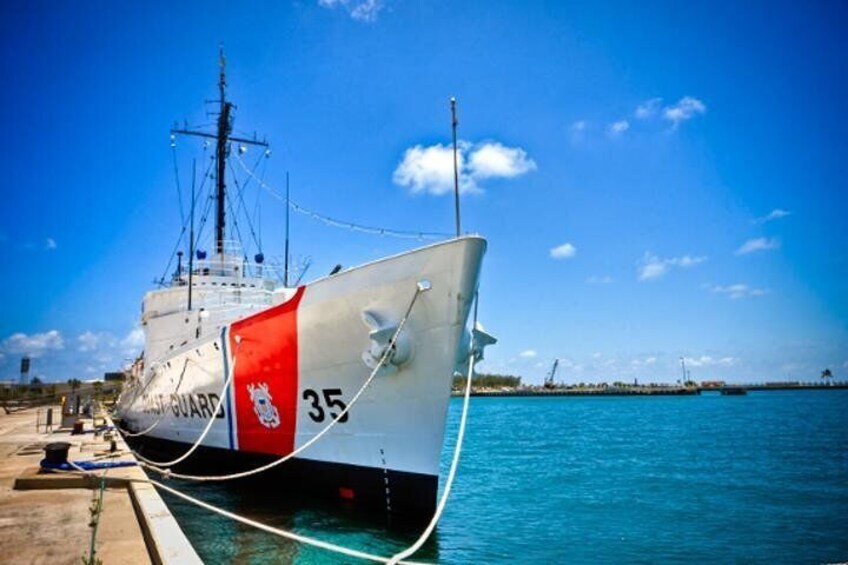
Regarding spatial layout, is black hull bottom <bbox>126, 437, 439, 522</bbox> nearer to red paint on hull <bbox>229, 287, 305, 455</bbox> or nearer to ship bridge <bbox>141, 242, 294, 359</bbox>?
red paint on hull <bbox>229, 287, 305, 455</bbox>

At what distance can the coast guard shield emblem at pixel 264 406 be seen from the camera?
852 cm

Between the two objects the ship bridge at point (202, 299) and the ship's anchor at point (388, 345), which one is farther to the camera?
the ship bridge at point (202, 299)

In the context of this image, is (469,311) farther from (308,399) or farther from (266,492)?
(266,492)

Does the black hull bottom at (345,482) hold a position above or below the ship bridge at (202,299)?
below

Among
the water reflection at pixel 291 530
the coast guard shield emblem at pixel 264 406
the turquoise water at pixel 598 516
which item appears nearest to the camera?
the water reflection at pixel 291 530

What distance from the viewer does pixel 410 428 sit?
7051 mm

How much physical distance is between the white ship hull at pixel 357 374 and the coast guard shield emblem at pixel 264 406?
18mm

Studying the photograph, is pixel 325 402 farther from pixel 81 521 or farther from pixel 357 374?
pixel 81 521

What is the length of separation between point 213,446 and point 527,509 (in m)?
6.17

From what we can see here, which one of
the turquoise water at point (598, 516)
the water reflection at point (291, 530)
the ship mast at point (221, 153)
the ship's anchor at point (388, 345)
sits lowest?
the turquoise water at point (598, 516)

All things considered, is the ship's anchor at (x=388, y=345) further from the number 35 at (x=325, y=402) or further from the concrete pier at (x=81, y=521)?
the concrete pier at (x=81, y=521)

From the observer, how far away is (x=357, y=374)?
24.1 feet

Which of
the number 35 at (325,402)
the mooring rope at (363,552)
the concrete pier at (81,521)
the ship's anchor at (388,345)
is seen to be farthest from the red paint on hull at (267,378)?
the mooring rope at (363,552)

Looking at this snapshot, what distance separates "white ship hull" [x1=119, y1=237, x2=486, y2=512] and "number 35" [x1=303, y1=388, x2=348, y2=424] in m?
0.02
